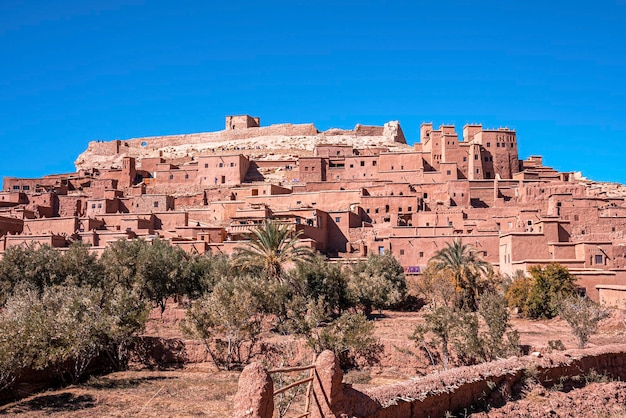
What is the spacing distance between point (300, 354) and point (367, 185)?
26.5 meters

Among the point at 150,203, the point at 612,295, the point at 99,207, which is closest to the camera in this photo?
the point at 612,295

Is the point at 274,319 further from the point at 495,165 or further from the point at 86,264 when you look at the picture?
the point at 495,165

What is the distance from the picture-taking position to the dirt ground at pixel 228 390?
11.3 m

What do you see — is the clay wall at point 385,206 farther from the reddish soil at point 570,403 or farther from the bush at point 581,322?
the reddish soil at point 570,403

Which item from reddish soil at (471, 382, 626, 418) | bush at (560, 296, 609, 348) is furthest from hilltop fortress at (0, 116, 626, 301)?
reddish soil at (471, 382, 626, 418)

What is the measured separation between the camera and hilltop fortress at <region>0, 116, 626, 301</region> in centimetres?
3053

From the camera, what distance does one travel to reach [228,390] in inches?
612

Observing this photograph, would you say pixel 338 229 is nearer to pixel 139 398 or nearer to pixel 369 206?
pixel 369 206

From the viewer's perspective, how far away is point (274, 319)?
24.7 metres

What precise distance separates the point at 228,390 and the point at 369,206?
Answer: 25.0 metres

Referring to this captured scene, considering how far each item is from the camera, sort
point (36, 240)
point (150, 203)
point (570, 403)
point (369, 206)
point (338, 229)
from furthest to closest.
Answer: point (150, 203), point (369, 206), point (338, 229), point (36, 240), point (570, 403)

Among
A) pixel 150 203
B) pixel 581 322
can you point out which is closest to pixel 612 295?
pixel 581 322

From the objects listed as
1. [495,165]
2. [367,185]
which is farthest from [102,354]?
[495,165]

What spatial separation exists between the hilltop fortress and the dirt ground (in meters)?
5.55
